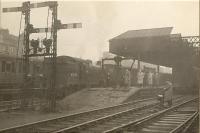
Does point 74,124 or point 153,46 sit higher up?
point 153,46

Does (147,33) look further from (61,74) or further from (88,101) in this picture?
(88,101)

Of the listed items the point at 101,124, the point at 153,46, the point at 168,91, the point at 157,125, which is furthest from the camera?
the point at 153,46

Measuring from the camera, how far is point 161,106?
13.9 metres

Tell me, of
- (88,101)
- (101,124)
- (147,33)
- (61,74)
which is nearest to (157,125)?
(101,124)

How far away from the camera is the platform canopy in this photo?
22.0m

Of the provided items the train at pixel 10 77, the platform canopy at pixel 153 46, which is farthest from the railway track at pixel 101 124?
the platform canopy at pixel 153 46

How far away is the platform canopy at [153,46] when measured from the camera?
72.2 feet

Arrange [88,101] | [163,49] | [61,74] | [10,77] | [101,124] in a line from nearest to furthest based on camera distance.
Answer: [101,124] < [88,101] < [10,77] < [61,74] < [163,49]

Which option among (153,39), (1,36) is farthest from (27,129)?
(1,36)

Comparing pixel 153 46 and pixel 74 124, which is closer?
pixel 74 124

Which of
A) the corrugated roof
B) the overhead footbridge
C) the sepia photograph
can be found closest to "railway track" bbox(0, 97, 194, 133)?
the sepia photograph

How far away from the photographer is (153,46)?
2361 centimetres

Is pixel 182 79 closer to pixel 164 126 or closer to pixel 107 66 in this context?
pixel 107 66

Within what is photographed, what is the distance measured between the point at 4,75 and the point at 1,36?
2089 centimetres
